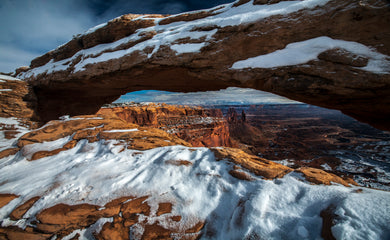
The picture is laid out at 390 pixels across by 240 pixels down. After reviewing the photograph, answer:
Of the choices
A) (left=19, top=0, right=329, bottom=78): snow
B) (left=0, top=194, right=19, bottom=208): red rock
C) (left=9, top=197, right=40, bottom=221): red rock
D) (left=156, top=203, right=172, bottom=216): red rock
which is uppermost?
(left=19, top=0, right=329, bottom=78): snow

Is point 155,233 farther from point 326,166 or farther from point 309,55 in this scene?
point 326,166

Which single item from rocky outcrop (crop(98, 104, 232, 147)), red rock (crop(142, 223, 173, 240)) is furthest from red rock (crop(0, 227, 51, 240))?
rocky outcrop (crop(98, 104, 232, 147))

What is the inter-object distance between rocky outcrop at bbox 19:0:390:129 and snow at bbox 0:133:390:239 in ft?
9.10

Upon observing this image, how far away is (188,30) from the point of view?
5020 millimetres

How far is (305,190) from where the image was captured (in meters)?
1.66

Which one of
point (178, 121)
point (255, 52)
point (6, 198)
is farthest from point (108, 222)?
point (178, 121)

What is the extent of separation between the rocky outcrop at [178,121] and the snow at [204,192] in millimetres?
12954

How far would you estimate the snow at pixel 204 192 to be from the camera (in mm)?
1236

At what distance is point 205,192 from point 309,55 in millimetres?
4041

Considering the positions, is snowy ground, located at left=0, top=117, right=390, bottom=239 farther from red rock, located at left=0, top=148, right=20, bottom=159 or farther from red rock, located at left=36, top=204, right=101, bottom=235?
red rock, located at left=0, top=148, right=20, bottom=159

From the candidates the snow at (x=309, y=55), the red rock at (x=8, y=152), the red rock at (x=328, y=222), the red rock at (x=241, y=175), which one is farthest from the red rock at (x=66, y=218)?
the snow at (x=309, y=55)

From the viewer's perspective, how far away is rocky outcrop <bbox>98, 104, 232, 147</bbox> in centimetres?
1608

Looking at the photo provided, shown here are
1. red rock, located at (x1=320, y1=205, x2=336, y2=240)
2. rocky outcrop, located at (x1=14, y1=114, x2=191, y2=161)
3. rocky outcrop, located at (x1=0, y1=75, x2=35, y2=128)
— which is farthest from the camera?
rocky outcrop, located at (x1=0, y1=75, x2=35, y2=128)

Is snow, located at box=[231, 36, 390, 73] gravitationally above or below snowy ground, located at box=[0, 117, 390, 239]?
above
